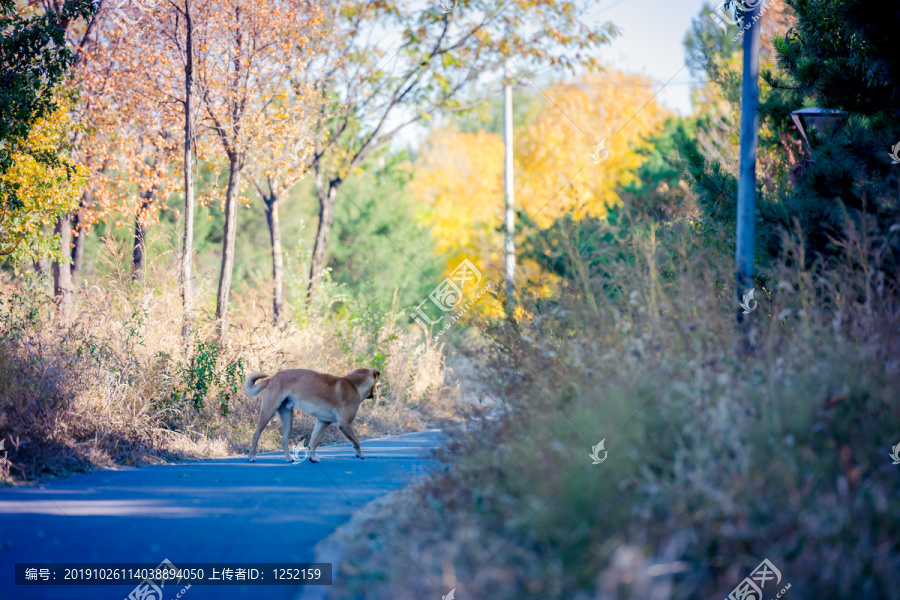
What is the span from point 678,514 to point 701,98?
122 ft

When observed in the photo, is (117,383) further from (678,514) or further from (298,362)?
(678,514)

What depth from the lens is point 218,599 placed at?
15.3 ft

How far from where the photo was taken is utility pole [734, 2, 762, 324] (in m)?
7.46

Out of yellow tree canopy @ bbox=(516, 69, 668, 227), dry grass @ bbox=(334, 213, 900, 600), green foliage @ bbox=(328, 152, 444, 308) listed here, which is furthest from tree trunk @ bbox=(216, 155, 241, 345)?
yellow tree canopy @ bbox=(516, 69, 668, 227)

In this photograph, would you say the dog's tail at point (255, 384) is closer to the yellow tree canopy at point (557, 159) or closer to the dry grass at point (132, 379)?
the dry grass at point (132, 379)

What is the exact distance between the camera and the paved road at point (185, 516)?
511 centimetres

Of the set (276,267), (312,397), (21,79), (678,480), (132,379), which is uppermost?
(21,79)

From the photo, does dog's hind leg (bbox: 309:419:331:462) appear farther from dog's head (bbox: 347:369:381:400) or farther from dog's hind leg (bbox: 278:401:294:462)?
dog's head (bbox: 347:369:381:400)

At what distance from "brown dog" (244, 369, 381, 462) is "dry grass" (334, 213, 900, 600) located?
325 centimetres

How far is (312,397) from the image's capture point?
9.59 meters

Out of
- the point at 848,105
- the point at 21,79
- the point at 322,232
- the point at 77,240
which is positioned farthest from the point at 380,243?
the point at 848,105

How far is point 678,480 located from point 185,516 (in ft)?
13.6

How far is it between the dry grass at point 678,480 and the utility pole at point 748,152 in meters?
0.93

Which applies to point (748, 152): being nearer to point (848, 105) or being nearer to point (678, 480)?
point (848, 105)
